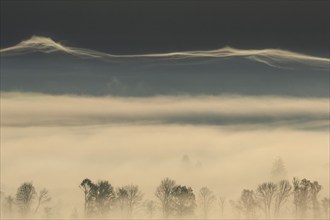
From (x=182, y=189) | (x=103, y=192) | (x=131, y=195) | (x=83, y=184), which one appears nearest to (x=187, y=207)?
(x=182, y=189)

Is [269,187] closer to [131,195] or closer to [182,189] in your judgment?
[182,189]

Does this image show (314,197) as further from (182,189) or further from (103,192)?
(103,192)

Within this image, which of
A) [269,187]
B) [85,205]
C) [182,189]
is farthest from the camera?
[269,187]

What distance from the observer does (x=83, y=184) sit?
39031 millimetres

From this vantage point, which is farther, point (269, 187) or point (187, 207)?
point (269, 187)

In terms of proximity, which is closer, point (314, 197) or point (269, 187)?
point (314, 197)

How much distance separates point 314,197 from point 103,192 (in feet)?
76.6

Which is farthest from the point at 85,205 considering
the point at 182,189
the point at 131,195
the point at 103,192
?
the point at 182,189

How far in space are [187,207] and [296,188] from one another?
12.9 m

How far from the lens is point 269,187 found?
4297cm

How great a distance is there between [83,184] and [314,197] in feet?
84.1

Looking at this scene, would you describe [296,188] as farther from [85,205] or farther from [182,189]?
[85,205]

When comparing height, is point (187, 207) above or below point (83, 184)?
below

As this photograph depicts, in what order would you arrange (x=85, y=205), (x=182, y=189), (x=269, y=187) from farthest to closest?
(x=269, y=187) < (x=182, y=189) < (x=85, y=205)
